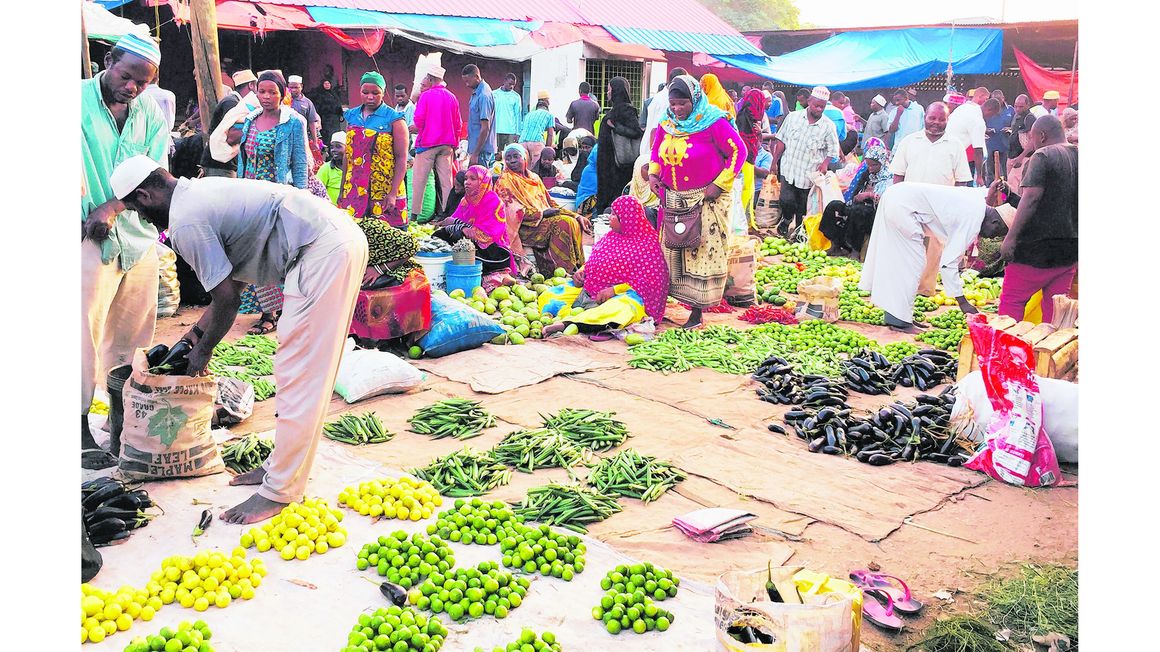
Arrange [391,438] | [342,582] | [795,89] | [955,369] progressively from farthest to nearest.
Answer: [795,89] → [955,369] → [391,438] → [342,582]

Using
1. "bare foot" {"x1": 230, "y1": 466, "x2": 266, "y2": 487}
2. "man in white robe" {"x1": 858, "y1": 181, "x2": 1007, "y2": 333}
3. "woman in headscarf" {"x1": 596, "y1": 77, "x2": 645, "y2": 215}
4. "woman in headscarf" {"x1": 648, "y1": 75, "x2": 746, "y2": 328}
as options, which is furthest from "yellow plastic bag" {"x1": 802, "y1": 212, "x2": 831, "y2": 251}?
"bare foot" {"x1": 230, "y1": 466, "x2": 266, "y2": 487}

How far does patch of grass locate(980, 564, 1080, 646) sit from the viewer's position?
3830mm

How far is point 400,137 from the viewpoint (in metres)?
9.34

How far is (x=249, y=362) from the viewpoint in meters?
7.30

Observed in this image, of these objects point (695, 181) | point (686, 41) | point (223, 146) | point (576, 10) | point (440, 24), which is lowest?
point (695, 181)

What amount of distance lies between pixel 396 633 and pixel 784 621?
1401 mm

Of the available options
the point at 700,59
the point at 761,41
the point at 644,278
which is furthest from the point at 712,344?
the point at 761,41

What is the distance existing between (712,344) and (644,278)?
91cm

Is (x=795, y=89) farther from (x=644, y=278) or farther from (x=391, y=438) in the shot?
(x=391, y=438)

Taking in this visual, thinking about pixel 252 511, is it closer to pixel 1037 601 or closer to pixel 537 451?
pixel 537 451

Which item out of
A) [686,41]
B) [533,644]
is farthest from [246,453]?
[686,41]

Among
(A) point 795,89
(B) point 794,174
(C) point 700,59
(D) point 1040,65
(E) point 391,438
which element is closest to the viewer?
(E) point 391,438

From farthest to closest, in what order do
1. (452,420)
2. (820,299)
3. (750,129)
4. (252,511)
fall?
(750,129) < (820,299) < (452,420) < (252,511)

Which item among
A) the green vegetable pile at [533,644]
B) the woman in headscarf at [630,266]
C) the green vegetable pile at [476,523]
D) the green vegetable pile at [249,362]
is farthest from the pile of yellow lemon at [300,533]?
the woman in headscarf at [630,266]
